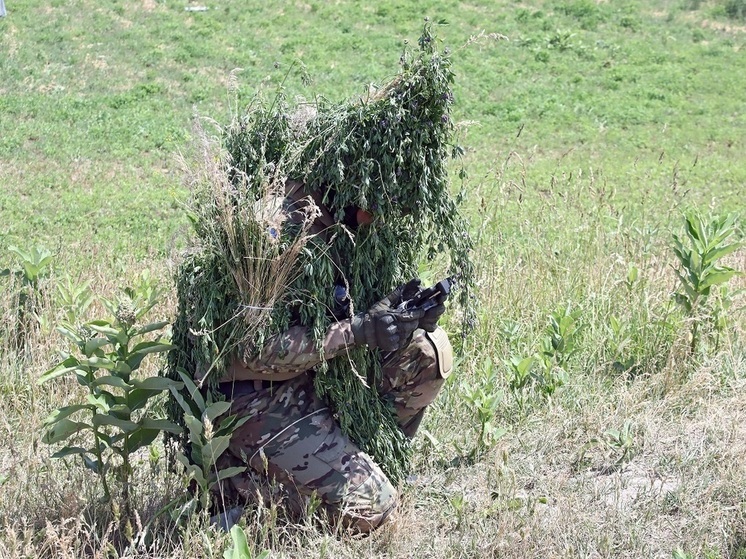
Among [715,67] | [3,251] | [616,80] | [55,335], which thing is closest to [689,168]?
[616,80]

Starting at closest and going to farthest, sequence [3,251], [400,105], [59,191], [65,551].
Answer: [65,551] < [400,105] < [3,251] < [59,191]

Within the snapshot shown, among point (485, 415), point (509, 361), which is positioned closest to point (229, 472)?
point (485, 415)

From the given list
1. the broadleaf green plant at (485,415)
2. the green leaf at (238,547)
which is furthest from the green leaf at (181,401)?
the broadleaf green plant at (485,415)

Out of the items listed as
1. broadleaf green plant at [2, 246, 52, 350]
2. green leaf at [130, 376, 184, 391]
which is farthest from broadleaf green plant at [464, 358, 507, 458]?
broadleaf green plant at [2, 246, 52, 350]

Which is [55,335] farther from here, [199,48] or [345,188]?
[199,48]

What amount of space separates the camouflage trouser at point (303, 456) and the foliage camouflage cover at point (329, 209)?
0.28 ft

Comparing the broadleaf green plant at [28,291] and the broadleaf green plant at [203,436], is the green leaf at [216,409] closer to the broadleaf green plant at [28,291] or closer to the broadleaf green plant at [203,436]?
the broadleaf green plant at [203,436]

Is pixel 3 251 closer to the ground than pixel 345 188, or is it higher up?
closer to the ground

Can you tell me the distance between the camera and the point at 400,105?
2.77 meters

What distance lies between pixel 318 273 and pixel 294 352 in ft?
0.87

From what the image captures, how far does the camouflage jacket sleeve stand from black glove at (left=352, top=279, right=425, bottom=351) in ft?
0.13

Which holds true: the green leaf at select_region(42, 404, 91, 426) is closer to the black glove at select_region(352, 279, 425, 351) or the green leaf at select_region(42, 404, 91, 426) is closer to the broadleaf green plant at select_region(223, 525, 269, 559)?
the broadleaf green plant at select_region(223, 525, 269, 559)

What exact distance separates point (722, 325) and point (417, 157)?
2140mm

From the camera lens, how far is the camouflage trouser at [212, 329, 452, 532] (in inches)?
115
